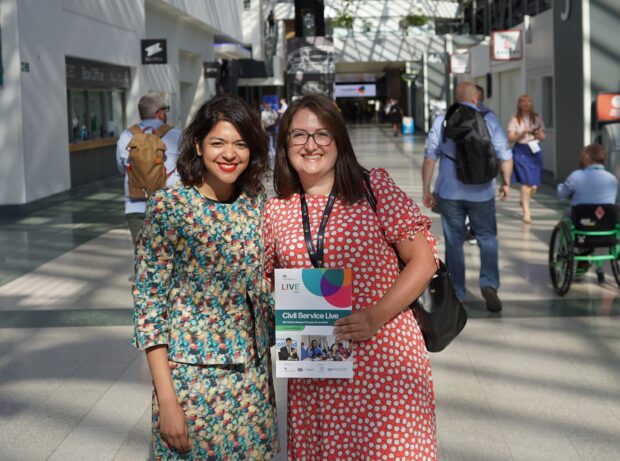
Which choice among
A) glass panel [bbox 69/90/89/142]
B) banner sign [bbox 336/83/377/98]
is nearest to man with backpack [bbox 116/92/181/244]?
glass panel [bbox 69/90/89/142]

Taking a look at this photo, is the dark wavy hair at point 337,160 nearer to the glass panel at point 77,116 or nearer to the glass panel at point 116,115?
the glass panel at point 77,116

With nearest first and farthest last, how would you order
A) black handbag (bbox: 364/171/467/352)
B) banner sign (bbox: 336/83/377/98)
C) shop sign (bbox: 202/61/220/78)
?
1. black handbag (bbox: 364/171/467/352)
2. shop sign (bbox: 202/61/220/78)
3. banner sign (bbox: 336/83/377/98)

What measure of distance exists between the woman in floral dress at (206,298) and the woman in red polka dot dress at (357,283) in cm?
12

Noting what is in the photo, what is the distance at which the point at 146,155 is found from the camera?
8.21 metres

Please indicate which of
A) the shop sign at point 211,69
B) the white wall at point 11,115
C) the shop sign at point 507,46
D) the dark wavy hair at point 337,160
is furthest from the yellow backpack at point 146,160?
the shop sign at point 211,69

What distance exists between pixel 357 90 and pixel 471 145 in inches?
2898

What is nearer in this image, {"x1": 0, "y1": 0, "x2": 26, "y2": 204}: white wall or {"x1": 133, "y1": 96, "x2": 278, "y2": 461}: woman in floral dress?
{"x1": 133, "y1": 96, "x2": 278, "y2": 461}: woman in floral dress

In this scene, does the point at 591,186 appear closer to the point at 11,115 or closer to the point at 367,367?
the point at 367,367

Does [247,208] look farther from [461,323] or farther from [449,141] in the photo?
[449,141]

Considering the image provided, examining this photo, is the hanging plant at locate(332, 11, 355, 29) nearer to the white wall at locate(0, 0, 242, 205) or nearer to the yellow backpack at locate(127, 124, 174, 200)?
the white wall at locate(0, 0, 242, 205)

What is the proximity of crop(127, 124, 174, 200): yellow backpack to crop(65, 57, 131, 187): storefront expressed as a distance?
39.8 ft

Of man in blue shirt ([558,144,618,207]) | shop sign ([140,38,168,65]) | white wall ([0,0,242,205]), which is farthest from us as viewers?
shop sign ([140,38,168,65])

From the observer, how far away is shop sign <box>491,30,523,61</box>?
75.4 feet

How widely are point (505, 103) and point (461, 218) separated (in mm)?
21955
